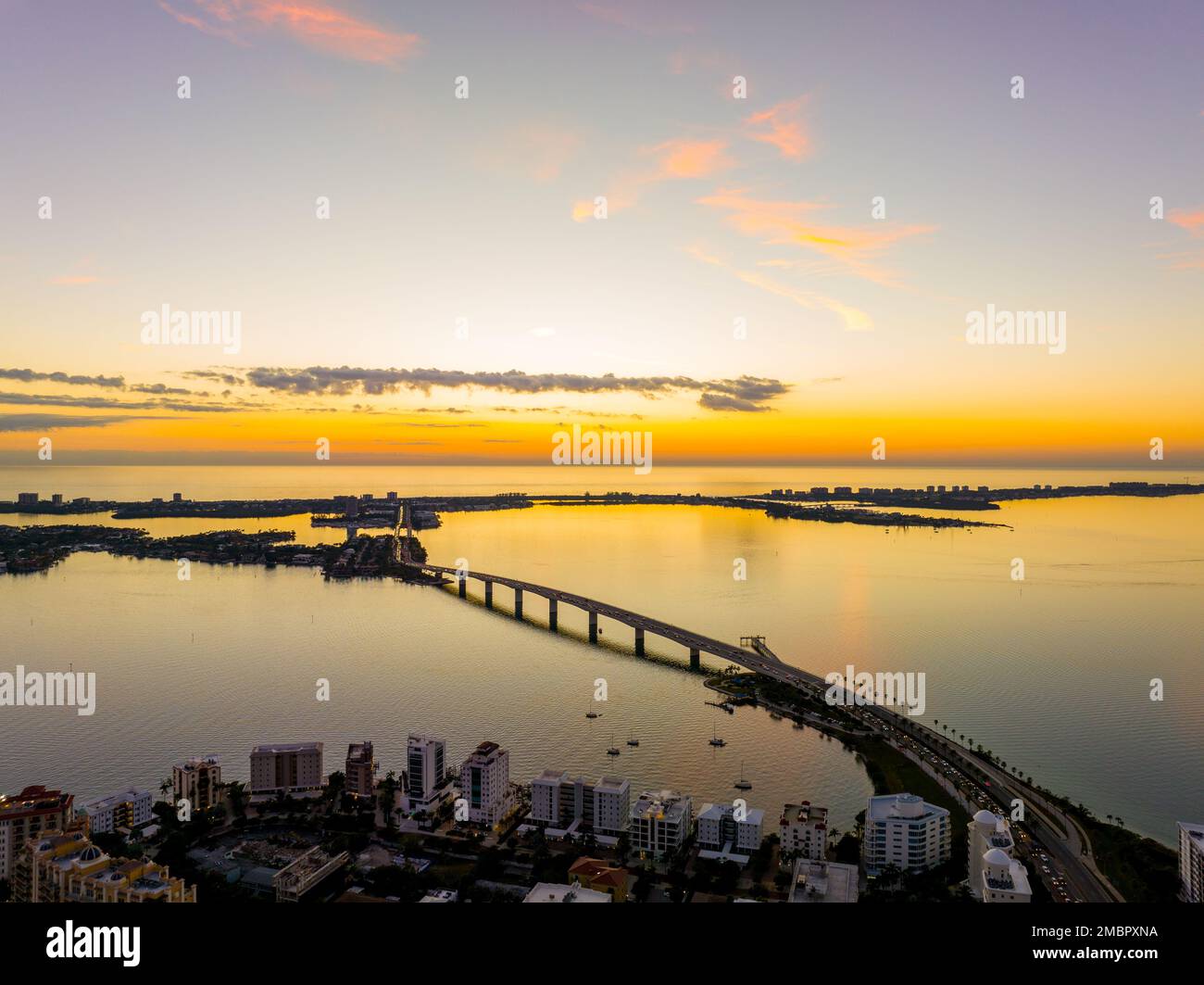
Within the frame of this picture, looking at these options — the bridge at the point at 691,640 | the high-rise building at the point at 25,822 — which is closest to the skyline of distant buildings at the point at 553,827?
the high-rise building at the point at 25,822

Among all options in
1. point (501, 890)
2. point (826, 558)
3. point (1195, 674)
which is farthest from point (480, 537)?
point (501, 890)

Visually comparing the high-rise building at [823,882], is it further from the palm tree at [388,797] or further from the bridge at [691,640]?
the bridge at [691,640]

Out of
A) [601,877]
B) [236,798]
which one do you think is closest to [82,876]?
[236,798]

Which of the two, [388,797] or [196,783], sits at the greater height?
[196,783]

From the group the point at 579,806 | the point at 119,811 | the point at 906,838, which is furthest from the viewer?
the point at 579,806

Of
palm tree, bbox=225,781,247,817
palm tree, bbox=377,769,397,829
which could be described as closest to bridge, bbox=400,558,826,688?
palm tree, bbox=377,769,397,829

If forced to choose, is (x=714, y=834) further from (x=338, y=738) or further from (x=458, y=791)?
(x=338, y=738)

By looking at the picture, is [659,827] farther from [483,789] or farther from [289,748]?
[289,748]
